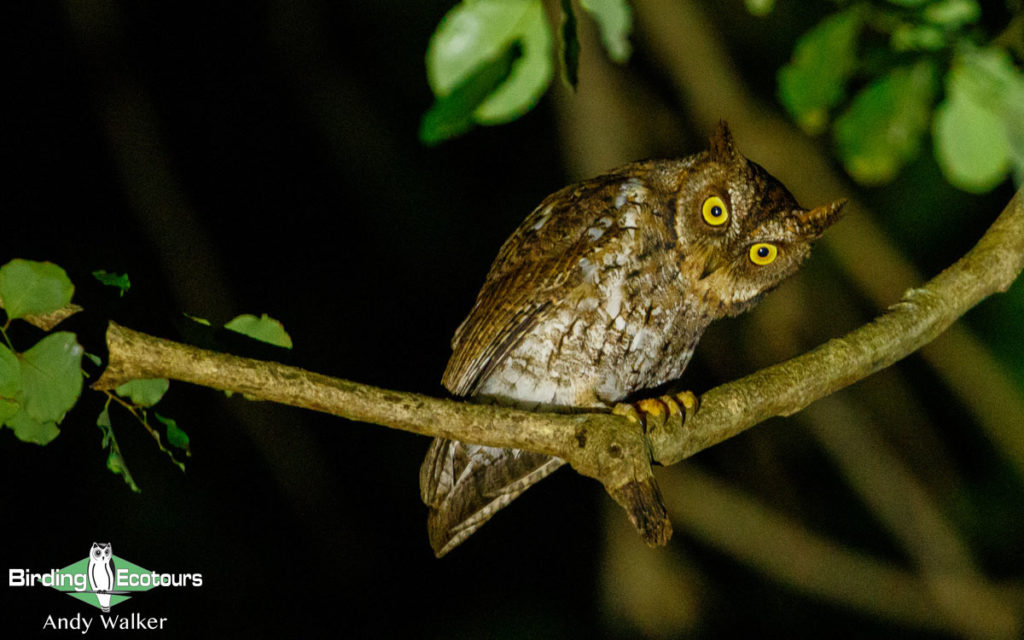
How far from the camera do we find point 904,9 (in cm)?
147

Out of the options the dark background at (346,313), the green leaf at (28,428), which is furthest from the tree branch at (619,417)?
the dark background at (346,313)

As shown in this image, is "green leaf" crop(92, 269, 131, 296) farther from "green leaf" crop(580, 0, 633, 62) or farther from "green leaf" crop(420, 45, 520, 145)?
"green leaf" crop(580, 0, 633, 62)

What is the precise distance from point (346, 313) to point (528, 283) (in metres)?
3.23

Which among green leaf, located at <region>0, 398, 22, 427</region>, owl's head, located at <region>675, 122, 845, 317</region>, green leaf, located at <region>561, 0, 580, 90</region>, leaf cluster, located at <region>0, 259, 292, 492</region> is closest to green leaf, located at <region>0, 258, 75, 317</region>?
leaf cluster, located at <region>0, 259, 292, 492</region>

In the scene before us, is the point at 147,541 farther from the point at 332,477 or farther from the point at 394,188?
the point at 394,188

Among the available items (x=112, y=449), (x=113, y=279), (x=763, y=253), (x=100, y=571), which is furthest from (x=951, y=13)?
(x=100, y=571)

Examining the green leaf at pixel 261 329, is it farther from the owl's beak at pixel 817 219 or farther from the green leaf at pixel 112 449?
the owl's beak at pixel 817 219

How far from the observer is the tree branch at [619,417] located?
1384 millimetres

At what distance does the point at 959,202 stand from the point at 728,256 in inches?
130

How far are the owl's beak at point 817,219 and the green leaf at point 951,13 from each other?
0.76 metres

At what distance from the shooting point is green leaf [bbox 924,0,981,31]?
140 centimetres

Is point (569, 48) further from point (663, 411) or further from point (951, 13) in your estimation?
point (663, 411)

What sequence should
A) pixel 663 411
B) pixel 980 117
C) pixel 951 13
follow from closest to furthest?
pixel 980 117 → pixel 951 13 → pixel 663 411

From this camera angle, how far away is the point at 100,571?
251 cm
